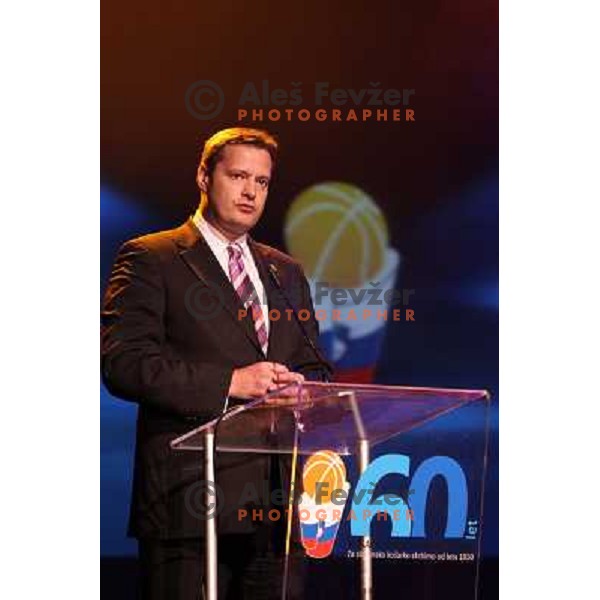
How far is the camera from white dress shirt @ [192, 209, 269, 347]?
170 inches

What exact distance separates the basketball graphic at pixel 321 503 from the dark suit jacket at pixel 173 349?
80cm

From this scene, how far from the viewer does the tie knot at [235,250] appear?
4.32m

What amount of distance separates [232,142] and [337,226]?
42 cm

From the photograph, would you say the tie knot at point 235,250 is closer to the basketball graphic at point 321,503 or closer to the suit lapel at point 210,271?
the suit lapel at point 210,271

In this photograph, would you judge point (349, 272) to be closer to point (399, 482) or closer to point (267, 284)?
point (267, 284)

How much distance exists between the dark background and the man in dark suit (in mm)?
69

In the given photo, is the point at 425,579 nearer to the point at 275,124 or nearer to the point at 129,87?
the point at 275,124

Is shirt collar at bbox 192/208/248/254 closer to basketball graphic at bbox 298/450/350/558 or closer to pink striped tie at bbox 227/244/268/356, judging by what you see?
pink striped tie at bbox 227/244/268/356

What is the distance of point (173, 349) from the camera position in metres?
4.20

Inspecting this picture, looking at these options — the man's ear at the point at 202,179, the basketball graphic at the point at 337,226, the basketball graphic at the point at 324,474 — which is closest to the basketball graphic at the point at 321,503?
the basketball graphic at the point at 324,474

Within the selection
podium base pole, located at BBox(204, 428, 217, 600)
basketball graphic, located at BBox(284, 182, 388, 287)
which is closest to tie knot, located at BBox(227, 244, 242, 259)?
basketball graphic, located at BBox(284, 182, 388, 287)

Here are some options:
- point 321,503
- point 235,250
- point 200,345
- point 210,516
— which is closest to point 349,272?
point 235,250
